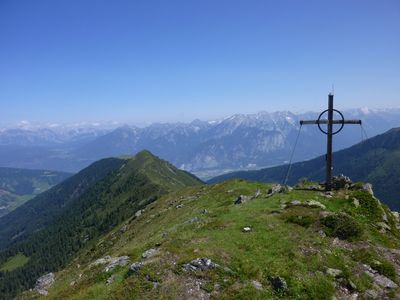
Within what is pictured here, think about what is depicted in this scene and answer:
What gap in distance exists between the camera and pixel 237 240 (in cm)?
2816

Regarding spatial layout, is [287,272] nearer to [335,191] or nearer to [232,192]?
[335,191]

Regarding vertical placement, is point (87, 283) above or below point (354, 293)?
below

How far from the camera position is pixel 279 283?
72.9 ft

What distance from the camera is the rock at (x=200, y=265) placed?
24.0 meters

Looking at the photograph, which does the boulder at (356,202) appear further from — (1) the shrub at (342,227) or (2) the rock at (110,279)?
(2) the rock at (110,279)

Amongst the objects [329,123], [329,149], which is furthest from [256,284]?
[329,149]

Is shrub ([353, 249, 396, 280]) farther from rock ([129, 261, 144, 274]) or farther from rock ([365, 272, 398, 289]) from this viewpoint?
rock ([129, 261, 144, 274])

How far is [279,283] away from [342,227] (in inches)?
385

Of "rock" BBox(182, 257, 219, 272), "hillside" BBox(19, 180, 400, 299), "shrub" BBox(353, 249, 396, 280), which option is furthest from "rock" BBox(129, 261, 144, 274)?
"shrub" BBox(353, 249, 396, 280)

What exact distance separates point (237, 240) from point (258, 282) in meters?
5.79

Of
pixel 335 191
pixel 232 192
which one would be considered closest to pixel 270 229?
pixel 335 191

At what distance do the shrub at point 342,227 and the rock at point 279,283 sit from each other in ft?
28.2

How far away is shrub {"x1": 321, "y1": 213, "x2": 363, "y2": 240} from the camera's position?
2869 cm

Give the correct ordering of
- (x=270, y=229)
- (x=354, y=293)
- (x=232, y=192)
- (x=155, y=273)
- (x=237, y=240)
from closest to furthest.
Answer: (x=354, y=293) → (x=155, y=273) → (x=237, y=240) → (x=270, y=229) → (x=232, y=192)
